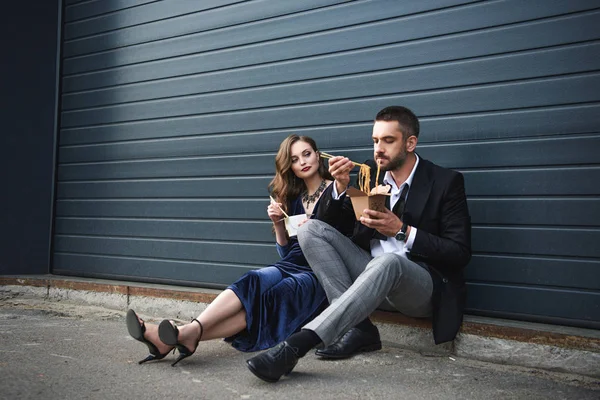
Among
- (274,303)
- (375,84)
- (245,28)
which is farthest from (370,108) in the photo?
(274,303)

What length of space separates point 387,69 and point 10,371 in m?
2.96

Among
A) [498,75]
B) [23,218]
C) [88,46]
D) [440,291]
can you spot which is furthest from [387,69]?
[23,218]

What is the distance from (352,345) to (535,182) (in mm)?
1452

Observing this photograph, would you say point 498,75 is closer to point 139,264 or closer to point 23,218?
point 139,264

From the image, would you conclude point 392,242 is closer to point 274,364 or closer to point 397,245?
point 397,245

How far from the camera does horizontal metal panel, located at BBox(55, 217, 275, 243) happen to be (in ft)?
15.5

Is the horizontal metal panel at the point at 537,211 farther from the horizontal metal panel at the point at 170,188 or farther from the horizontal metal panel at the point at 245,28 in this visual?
the horizontal metal panel at the point at 170,188

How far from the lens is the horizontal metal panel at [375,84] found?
3404 millimetres

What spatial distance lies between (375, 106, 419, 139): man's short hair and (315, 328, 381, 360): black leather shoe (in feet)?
3.94

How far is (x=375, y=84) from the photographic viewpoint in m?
4.10

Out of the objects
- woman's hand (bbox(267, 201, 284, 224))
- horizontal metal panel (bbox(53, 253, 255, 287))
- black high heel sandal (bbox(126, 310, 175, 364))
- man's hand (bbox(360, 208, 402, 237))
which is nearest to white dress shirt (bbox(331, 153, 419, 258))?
man's hand (bbox(360, 208, 402, 237))

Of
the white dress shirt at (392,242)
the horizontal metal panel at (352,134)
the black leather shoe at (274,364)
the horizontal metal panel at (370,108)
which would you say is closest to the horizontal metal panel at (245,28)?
the horizontal metal panel at (370,108)

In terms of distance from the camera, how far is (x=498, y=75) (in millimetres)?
3588

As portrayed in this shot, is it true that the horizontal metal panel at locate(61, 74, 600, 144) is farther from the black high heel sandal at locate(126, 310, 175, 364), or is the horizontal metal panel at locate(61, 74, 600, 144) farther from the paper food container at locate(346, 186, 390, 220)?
the black high heel sandal at locate(126, 310, 175, 364)
